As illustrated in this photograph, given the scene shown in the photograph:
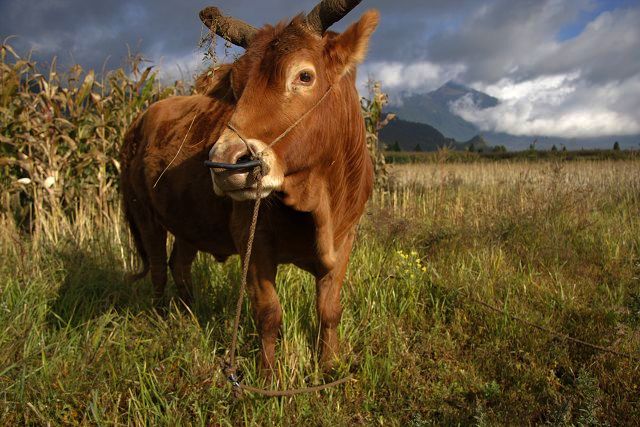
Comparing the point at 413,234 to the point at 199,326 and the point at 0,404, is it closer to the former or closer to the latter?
the point at 199,326

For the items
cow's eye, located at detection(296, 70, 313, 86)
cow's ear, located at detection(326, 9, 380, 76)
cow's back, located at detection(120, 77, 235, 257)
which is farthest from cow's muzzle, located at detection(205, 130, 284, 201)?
cow's back, located at detection(120, 77, 235, 257)

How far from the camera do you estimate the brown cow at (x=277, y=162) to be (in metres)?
2.49

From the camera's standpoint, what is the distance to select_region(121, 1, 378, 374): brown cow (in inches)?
98.0

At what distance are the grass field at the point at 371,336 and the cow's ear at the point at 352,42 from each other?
1.96 m

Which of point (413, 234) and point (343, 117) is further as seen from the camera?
→ point (413, 234)

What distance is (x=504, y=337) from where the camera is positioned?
373 cm

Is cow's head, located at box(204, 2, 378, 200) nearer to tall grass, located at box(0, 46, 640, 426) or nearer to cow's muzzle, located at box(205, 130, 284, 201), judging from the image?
cow's muzzle, located at box(205, 130, 284, 201)

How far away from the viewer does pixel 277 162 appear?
2455 mm

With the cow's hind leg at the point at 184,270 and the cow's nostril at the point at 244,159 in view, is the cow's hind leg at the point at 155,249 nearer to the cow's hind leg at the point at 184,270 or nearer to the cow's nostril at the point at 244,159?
the cow's hind leg at the point at 184,270

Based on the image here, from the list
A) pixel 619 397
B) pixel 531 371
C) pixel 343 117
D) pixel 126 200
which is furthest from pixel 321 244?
pixel 126 200

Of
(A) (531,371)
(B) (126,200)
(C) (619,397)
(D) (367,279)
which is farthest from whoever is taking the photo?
(B) (126,200)

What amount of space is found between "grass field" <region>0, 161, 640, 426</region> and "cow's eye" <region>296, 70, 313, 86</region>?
1.83 m

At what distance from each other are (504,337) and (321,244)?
1772 millimetres

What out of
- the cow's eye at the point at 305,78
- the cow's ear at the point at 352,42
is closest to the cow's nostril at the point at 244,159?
the cow's eye at the point at 305,78
